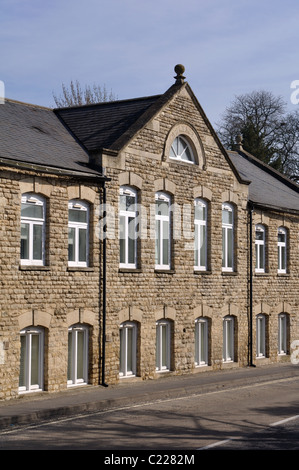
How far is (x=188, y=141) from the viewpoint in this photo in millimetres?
25172

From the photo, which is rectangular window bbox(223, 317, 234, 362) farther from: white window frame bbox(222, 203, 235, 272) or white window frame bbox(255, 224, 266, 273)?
white window frame bbox(255, 224, 266, 273)

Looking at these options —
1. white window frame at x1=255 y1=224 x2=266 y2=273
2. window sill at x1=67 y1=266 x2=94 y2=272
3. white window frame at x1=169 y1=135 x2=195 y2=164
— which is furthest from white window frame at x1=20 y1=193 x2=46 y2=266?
white window frame at x1=255 y1=224 x2=266 y2=273

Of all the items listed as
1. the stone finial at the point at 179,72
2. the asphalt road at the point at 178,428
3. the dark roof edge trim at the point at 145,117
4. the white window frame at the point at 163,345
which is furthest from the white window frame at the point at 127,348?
the stone finial at the point at 179,72

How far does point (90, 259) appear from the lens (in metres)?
21.3

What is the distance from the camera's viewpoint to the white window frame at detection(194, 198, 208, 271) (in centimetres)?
2545

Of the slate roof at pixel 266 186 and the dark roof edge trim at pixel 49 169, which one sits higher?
the slate roof at pixel 266 186

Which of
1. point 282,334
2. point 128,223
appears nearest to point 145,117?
point 128,223

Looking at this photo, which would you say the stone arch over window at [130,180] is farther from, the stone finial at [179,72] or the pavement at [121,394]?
the pavement at [121,394]

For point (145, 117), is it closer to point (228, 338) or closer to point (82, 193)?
point (82, 193)

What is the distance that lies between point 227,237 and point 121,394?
9243mm

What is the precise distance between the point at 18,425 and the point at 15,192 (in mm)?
6042

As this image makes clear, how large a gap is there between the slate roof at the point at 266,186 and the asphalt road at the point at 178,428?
11.2 m

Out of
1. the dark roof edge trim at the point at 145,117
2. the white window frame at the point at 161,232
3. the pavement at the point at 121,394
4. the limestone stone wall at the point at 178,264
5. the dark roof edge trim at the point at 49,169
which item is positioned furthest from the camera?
the white window frame at the point at 161,232

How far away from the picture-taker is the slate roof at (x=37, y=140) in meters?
19.7
